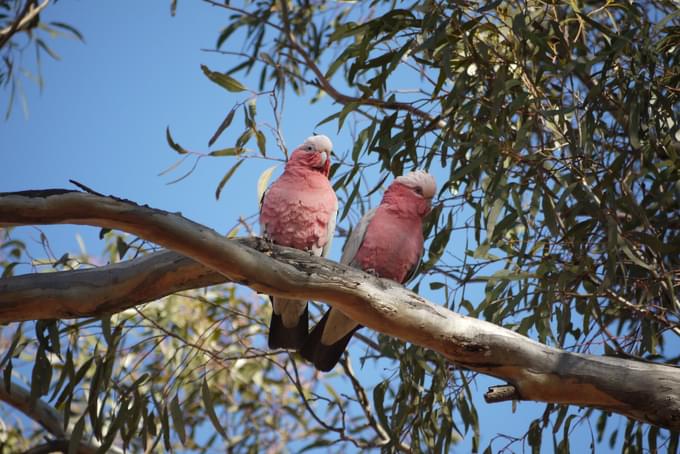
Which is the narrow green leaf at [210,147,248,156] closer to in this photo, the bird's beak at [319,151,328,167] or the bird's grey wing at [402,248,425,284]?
the bird's beak at [319,151,328,167]

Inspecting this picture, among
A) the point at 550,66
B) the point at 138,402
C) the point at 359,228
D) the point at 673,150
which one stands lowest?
the point at 138,402

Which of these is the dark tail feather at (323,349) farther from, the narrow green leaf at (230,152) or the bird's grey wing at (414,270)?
the narrow green leaf at (230,152)

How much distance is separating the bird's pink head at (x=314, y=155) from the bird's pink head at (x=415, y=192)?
24 cm

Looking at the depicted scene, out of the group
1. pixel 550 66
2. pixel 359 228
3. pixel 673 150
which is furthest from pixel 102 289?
pixel 673 150

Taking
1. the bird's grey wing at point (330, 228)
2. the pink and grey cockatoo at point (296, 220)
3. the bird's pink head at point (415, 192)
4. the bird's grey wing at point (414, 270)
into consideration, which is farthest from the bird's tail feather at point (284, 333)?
the bird's pink head at point (415, 192)

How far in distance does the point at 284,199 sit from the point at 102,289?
683 mm

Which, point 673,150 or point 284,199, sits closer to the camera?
point 673,150

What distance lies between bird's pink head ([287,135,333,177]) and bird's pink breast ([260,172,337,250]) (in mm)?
49

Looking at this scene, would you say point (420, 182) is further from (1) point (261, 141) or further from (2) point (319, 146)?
(1) point (261, 141)

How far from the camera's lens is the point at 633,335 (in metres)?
2.43

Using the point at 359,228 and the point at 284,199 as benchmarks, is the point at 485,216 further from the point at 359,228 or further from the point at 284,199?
the point at 284,199

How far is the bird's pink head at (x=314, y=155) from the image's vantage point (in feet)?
Result: 8.02

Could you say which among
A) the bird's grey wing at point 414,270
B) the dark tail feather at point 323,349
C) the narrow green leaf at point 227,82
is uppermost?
the narrow green leaf at point 227,82

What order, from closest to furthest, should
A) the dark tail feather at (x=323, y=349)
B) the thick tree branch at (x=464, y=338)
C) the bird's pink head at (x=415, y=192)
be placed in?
the thick tree branch at (x=464, y=338) < the dark tail feather at (x=323, y=349) < the bird's pink head at (x=415, y=192)
